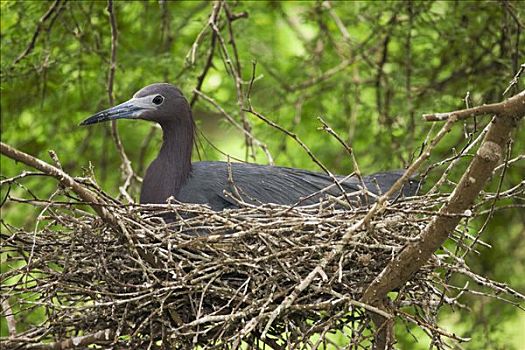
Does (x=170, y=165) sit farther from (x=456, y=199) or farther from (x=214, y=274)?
(x=456, y=199)

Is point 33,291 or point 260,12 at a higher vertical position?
point 260,12

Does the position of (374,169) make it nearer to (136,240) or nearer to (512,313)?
(512,313)

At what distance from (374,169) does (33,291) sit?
4002mm

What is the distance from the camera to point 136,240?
4.50 meters

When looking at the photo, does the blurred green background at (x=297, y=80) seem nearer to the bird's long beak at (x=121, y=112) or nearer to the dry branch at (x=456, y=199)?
the bird's long beak at (x=121, y=112)

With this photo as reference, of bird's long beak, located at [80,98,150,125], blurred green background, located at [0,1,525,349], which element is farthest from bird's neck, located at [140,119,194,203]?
blurred green background, located at [0,1,525,349]

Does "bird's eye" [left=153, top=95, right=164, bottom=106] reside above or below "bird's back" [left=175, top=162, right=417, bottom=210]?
above

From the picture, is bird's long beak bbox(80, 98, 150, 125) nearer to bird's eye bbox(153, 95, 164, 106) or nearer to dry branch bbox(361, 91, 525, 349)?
→ bird's eye bbox(153, 95, 164, 106)

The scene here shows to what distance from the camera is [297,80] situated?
873 centimetres

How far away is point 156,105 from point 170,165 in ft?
1.17

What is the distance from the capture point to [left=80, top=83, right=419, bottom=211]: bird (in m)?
5.88

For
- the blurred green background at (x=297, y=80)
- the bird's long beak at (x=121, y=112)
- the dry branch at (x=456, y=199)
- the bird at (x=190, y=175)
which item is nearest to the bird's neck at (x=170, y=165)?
the bird at (x=190, y=175)

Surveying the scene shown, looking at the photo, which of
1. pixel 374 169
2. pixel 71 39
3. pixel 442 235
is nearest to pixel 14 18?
pixel 71 39

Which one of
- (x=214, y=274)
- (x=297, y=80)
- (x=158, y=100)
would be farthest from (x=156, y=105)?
(x=297, y=80)
